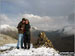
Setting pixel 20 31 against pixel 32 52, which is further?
pixel 20 31

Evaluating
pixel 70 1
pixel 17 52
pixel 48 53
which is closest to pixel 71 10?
pixel 70 1

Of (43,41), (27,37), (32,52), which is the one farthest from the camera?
(43,41)

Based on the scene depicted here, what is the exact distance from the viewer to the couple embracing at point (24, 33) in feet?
28.5

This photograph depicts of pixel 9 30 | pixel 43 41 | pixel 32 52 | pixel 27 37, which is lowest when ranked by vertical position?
pixel 32 52

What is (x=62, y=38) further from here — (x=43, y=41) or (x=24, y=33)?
(x=24, y=33)

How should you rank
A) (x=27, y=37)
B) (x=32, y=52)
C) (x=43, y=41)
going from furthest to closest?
(x=43, y=41), (x=27, y=37), (x=32, y=52)

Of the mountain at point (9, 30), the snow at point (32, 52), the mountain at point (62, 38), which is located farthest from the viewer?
the mountain at point (62, 38)

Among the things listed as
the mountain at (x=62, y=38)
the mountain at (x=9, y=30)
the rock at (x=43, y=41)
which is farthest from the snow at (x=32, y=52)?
the mountain at (x=9, y=30)

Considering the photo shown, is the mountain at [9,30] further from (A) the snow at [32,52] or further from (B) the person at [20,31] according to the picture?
(A) the snow at [32,52]

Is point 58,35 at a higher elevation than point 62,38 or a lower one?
higher

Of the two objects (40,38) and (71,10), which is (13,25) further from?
(71,10)

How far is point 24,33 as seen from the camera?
8.70 meters

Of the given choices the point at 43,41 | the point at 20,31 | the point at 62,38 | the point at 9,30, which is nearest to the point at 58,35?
the point at 62,38

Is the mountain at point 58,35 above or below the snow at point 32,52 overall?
above
